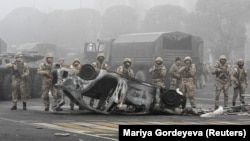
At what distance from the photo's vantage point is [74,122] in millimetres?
14148

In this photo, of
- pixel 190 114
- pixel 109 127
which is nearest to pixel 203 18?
pixel 190 114

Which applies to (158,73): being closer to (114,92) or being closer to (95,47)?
(114,92)

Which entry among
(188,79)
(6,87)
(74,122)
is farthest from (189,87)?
(6,87)

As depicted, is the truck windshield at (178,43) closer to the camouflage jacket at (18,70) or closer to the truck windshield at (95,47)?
the truck windshield at (95,47)

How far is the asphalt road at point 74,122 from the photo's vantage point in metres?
11.4

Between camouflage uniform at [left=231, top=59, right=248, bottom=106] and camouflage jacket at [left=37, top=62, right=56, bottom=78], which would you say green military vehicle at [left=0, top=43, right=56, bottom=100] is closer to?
camouflage jacket at [left=37, top=62, right=56, bottom=78]

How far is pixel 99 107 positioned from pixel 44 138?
5300 mm

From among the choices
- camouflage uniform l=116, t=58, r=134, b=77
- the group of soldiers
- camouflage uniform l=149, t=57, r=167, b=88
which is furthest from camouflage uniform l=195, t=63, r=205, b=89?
camouflage uniform l=116, t=58, r=134, b=77

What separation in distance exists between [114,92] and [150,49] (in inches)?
776

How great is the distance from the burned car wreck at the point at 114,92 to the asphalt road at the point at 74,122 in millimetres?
304

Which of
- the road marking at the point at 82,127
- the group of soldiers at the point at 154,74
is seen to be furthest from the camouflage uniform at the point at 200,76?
the road marking at the point at 82,127

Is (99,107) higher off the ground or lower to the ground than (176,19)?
lower

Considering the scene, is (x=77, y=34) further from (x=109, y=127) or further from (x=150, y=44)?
(x=109, y=127)

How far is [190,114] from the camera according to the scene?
54.7ft
